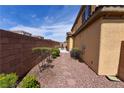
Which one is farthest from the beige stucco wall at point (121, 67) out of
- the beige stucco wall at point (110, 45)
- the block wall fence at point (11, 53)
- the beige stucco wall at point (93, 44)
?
the block wall fence at point (11, 53)

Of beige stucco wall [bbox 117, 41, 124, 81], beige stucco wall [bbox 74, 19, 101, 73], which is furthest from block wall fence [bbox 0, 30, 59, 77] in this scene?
beige stucco wall [bbox 117, 41, 124, 81]

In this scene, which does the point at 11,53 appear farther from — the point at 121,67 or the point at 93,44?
the point at 121,67

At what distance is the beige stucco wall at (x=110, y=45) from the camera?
18.3ft

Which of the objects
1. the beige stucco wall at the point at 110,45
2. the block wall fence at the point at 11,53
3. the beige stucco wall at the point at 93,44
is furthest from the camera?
the beige stucco wall at the point at 93,44

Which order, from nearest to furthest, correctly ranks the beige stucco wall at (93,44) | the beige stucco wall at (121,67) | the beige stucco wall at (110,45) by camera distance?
the beige stucco wall at (121,67) → the beige stucco wall at (110,45) → the beige stucco wall at (93,44)

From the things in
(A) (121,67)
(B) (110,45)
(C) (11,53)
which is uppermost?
(B) (110,45)

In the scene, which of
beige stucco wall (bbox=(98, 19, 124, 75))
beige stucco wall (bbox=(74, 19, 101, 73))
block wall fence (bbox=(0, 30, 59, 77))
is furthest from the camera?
beige stucco wall (bbox=(74, 19, 101, 73))

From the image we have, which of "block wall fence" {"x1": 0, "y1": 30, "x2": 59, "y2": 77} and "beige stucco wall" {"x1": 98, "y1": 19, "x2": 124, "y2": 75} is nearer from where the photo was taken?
"block wall fence" {"x1": 0, "y1": 30, "x2": 59, "y2": 77}

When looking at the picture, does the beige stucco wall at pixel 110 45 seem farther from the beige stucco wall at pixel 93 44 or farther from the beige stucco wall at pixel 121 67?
the beige stucco wall at pixel 93 44

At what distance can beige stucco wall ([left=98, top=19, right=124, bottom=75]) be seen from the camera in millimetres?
5574

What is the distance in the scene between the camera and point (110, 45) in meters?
5.64

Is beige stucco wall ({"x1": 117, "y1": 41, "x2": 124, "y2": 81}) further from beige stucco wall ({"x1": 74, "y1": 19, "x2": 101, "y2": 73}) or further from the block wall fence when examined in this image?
the block wall fence

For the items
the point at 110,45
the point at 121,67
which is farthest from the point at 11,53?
the point at 121,67

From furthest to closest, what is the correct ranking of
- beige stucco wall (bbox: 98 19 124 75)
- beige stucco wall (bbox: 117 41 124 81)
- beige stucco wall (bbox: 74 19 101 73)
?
beige stucco wall (bbox: 74 19 101 73) → beige stucco wall (bbox: 98 19 124 75) → beige stucco wall (bbox: 117 41 124 81)
